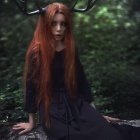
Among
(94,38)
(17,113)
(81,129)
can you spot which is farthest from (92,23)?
(81,129)

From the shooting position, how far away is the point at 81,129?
4.25m

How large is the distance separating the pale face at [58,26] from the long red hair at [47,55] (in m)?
0.03

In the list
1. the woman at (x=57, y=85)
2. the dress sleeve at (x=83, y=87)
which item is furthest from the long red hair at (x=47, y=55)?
the dress sleeve at (x=83, y=87)

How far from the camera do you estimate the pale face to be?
170 inches

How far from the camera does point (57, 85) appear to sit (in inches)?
174

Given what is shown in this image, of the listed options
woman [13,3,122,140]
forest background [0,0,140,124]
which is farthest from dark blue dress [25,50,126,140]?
forest background [0,0,140,124]

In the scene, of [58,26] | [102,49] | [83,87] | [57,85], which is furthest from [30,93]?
[102,49]

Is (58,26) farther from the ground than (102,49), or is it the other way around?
(58,26)

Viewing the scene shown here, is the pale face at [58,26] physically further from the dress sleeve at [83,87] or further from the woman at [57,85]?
the dress sleeve at [83,87]

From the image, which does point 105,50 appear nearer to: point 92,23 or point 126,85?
point 92,23

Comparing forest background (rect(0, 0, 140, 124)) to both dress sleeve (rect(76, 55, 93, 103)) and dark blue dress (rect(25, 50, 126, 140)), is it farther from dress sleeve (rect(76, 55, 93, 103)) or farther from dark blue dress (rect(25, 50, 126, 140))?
dark blue dress (rect(25, 50, 126, 140))

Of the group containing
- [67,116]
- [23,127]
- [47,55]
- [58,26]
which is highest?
[58,26]

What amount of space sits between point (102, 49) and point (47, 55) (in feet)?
23.5

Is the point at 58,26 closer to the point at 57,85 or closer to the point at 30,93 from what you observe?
the point at 57,85
